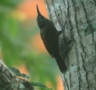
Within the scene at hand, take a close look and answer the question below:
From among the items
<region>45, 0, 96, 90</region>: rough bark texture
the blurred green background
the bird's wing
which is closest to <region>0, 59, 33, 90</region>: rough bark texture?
<region>45, 0, 96, 90</region>: rough bark texture

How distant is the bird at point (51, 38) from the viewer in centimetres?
327

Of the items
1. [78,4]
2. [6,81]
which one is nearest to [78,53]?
[78,4]

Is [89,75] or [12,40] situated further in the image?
[12,40]

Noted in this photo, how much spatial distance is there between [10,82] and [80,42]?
62 cm

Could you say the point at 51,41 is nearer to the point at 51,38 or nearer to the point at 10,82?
the point at 51,38

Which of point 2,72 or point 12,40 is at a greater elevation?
point 2,72

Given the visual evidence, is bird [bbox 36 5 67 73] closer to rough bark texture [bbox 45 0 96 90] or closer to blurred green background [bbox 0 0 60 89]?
rough bark texture [bbox 45 0 96 90]

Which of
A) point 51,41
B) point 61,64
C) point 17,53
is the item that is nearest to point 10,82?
point 61,64

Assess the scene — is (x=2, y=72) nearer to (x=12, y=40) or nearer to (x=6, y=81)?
(x=6, y=81)

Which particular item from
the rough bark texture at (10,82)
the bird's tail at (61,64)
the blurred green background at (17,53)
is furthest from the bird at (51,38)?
the blurred green background at (17,53)

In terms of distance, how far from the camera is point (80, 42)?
3.12 meters

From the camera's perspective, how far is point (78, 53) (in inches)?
123

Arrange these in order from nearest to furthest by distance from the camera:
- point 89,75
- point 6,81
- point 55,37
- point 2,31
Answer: point 6,81, point 89,75, point 55,37, point 2,31

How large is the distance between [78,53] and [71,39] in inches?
4.7
